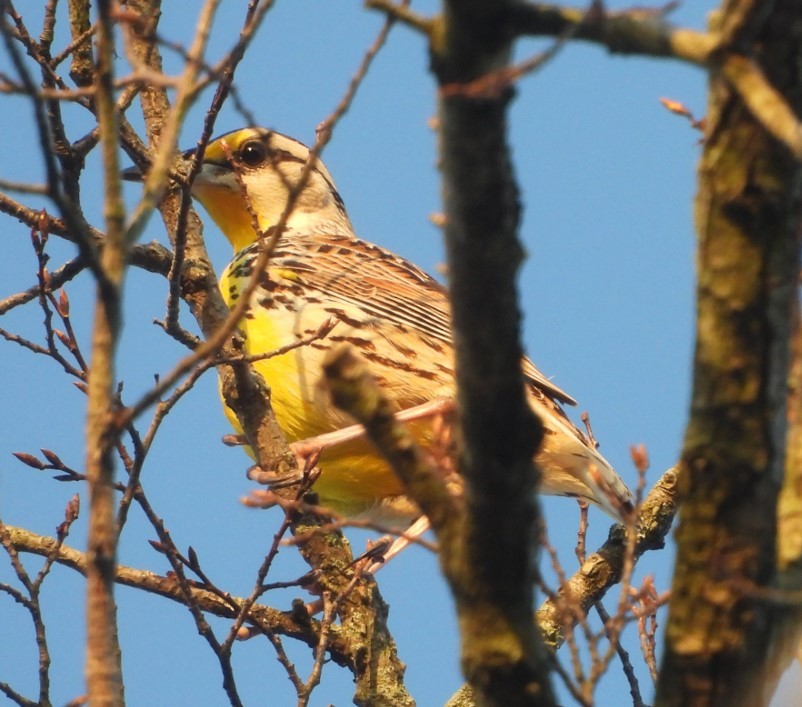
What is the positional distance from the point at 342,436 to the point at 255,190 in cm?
340

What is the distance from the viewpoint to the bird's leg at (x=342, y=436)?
22.9ft

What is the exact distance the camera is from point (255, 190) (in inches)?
387

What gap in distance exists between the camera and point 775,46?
2.45 metres

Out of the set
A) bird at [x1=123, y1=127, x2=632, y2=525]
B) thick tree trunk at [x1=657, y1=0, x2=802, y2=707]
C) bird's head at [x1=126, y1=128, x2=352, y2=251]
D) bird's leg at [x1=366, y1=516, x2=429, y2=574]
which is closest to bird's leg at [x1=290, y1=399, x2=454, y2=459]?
bird at [x1=123, y1=127, x2=632, y2=525]

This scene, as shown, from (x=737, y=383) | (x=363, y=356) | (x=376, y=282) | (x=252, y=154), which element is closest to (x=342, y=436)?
(x=363, y=356)

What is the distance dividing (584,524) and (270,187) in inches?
172

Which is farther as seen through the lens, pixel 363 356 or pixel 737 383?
pixel 363 356

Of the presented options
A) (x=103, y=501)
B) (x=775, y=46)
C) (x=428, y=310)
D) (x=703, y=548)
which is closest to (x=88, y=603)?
(x=103, y=501)

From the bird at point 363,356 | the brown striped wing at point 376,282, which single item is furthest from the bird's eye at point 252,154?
the bird at point 363,356

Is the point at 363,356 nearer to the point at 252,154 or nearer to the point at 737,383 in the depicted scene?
the point at 252,154

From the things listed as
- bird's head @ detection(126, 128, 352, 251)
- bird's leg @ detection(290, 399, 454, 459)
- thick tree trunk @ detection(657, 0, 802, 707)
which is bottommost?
thick tree trunk @ detection(657, 0, 802, 707)

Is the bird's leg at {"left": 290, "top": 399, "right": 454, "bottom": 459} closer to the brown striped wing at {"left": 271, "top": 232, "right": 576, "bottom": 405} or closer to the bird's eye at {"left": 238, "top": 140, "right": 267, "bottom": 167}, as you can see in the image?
the brown striped wing at {"left": 271, "top": 232, "right": 576, "bottom": 405}

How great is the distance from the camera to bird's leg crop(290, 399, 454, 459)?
6.98 metres

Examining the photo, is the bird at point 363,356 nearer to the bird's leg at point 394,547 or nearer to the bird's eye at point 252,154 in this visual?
the bird's leg at point 394,547
